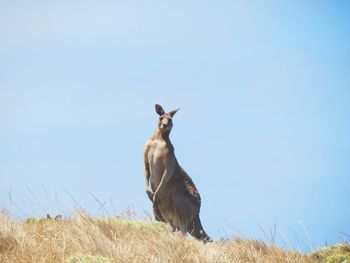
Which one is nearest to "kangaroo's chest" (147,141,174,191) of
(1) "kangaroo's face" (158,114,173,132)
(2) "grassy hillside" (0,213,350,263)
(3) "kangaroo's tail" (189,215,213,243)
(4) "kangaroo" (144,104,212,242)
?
(4) "kangaroo" (144,104,212,242)

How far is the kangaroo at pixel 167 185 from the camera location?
11914mm

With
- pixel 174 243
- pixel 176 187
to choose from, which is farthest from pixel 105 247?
pixel 176 187

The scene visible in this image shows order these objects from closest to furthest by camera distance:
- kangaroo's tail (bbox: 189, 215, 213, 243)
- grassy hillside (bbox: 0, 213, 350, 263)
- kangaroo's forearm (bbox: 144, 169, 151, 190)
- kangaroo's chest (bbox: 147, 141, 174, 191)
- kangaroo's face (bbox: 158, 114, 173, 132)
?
grassy hillside (bbox: 0, 213, 350, 263), kangaroo's face (bbox: 158, 114, 173, 132), kangaroo's chest (bbox: 147, 141, 174, 191), kangaroo's forearm (bbox: 144, 169, 151, 190), kangaroo's tail (bbox: 189, 215, 213, 243)

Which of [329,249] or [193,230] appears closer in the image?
[329,249]

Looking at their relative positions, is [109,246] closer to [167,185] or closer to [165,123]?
[165,123]

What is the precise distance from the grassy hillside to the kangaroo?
5.11 feet

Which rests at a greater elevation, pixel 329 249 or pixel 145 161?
pixel 145 161

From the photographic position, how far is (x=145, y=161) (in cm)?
1223

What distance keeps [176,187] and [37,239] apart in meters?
3.86

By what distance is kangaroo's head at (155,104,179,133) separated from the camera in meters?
11.6

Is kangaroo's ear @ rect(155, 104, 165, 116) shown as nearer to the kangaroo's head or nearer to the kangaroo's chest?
the kangaroo's head

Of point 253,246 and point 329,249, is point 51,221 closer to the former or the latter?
point 253,246

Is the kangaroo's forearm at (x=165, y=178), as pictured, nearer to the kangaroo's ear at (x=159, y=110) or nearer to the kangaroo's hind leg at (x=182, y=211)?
the kangaroo's hind leg at (x=182, y=211)

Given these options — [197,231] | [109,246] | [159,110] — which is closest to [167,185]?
[197,231]
